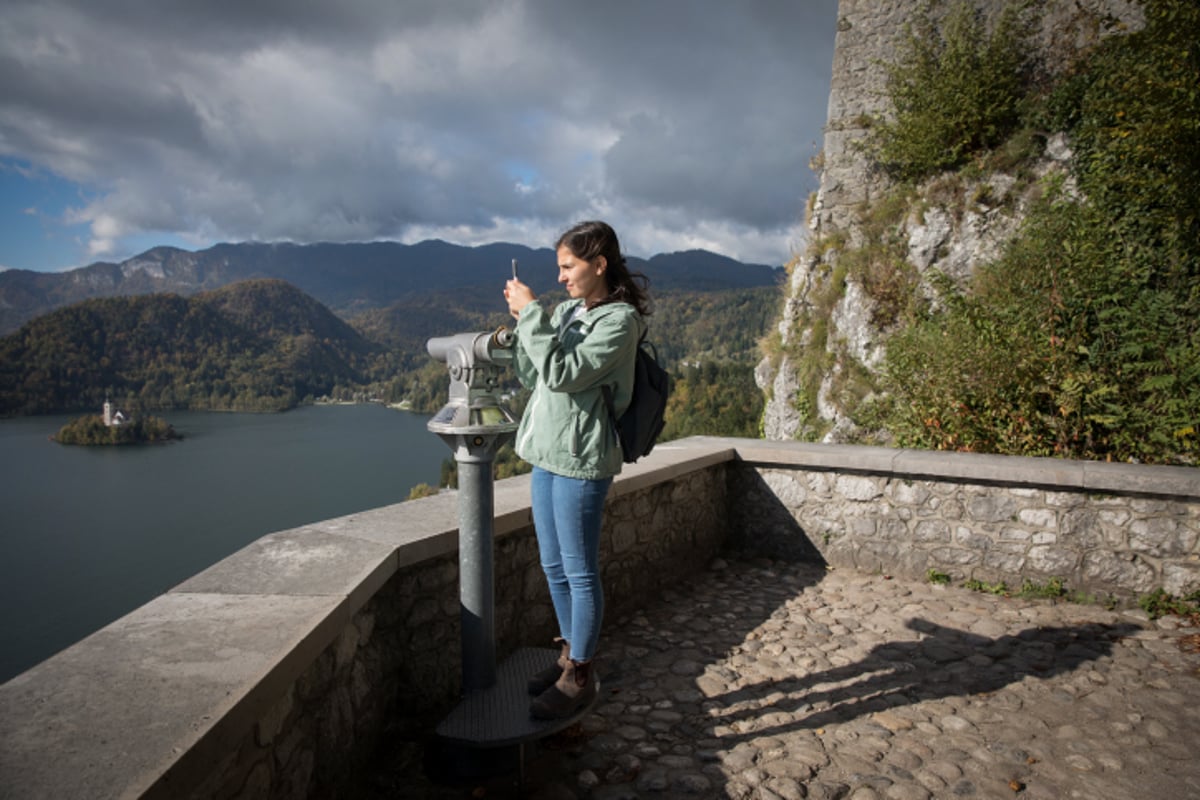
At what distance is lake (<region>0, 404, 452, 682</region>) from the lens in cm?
1519

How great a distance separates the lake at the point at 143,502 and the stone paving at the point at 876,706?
274cm

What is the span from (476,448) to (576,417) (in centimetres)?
33

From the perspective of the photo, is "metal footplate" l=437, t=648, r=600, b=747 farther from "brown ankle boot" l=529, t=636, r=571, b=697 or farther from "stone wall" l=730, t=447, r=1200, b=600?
"stone wall" l=730, t=447, r=1200, b=600

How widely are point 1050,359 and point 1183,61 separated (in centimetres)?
281

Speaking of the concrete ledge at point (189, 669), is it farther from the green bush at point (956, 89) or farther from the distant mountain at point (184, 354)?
the distant mountain at point (184, 354)

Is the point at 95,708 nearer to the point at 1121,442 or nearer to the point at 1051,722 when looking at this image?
the point at 1051,722

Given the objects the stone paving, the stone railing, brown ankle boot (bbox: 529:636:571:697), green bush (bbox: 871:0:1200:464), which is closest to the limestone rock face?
green bush (bbox: 871:0:1200:464)

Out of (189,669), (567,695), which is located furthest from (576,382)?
(189,669)

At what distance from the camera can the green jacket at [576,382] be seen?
5.93 ft

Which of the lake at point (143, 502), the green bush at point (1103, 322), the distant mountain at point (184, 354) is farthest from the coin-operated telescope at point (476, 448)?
the distant mountain at point (184, 354)

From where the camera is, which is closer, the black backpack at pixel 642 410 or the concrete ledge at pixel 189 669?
the concrete ledge at pixel 189 669

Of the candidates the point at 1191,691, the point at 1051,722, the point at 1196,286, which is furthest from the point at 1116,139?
the point at 1051,722

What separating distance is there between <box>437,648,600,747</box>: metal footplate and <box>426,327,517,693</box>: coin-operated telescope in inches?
2.5

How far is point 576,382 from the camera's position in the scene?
71.9 inches
